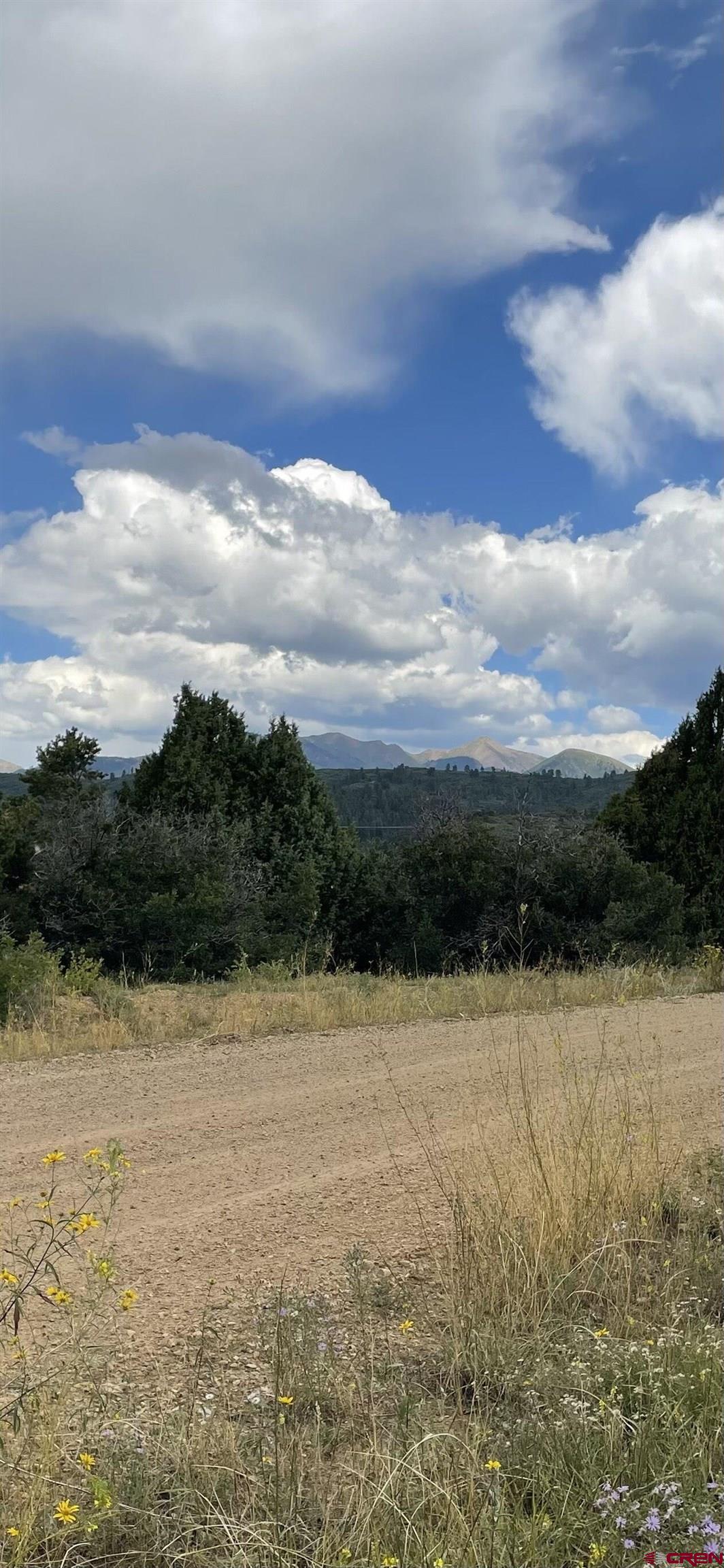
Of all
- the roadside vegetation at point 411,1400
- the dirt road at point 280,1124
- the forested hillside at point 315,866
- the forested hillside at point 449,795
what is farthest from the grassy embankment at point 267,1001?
the forested hillside at point 449,795

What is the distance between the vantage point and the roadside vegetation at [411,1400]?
8.79 feet

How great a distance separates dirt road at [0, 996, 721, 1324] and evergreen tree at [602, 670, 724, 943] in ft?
40.7

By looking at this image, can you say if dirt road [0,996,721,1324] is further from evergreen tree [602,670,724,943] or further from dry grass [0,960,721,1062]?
evergreen tree [602,670,724,943]

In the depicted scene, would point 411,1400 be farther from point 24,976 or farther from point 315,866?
point 315,866

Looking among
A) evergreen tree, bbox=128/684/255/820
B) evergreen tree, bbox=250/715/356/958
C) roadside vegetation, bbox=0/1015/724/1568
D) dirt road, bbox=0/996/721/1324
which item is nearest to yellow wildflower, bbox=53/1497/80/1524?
roadside vegetation, bbox=0/1015/724/1568

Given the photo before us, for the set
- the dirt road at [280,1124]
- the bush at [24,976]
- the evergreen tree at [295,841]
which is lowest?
the dirt road at [280,1124]

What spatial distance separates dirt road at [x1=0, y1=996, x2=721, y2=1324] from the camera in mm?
4898

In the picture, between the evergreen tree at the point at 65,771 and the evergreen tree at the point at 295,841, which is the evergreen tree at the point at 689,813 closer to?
the evergreen tree at the point at 295,841

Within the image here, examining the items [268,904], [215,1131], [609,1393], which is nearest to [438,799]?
[268,904]

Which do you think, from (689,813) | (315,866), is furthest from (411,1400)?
(689,813)

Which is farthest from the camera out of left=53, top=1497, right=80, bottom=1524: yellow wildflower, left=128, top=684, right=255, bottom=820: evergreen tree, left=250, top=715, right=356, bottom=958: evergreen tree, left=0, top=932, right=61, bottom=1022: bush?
left=128, top=684, right=255, bottom=820: evergreen tree

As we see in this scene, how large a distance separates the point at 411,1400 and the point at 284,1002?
27.3 feet

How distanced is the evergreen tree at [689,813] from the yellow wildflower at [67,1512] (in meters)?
20.3

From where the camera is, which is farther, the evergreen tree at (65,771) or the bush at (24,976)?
the evergreen tree at (65,771)
